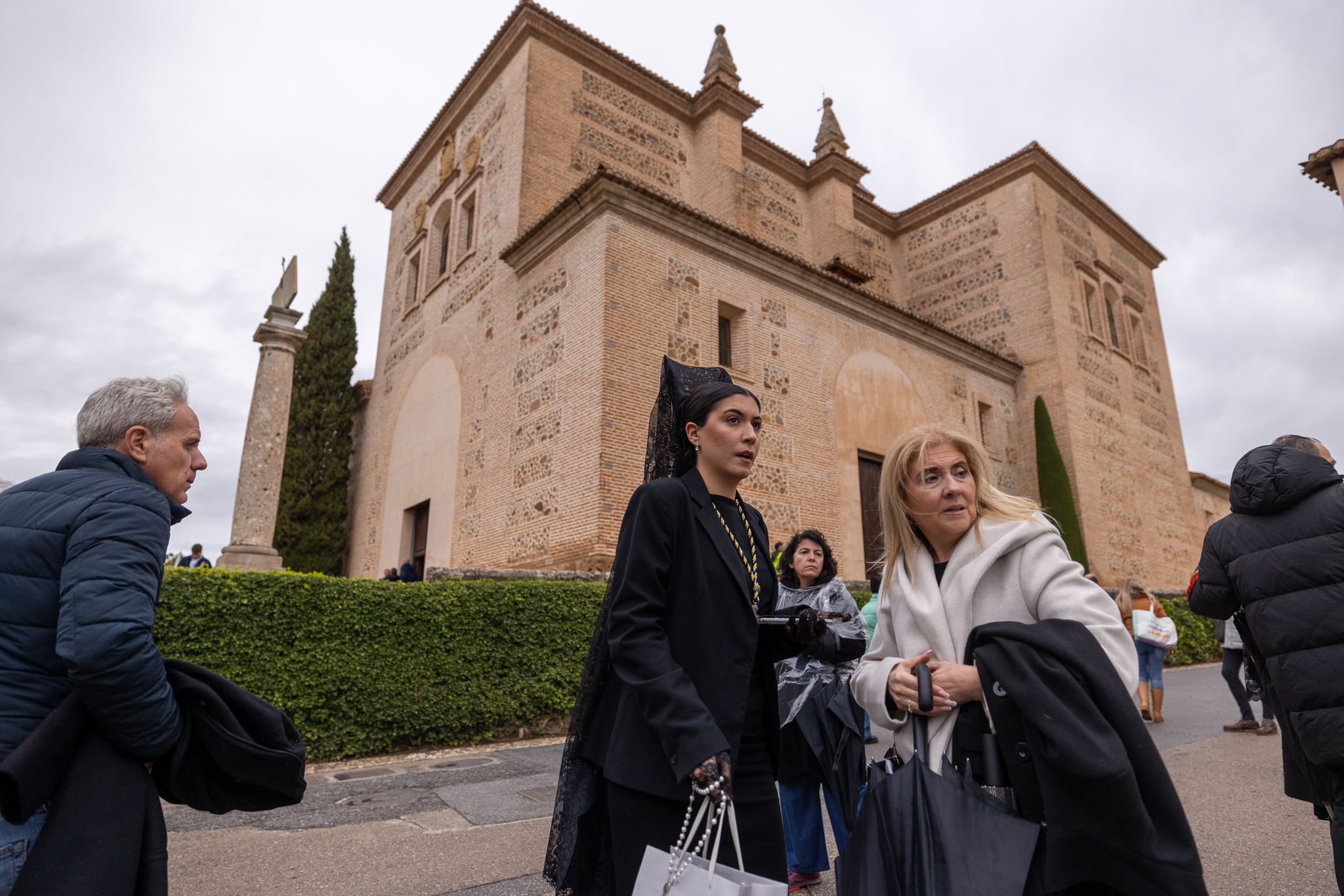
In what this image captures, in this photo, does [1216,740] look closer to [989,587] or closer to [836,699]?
[836,699]

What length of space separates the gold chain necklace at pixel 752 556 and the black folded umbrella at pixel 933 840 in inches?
19.8

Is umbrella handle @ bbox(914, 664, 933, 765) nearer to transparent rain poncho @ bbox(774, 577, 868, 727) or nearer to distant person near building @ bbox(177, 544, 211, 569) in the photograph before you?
transparent rain poncho @ bbox(774, 577, 868, 727)

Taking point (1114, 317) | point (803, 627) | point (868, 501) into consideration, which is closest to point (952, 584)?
point (803, 627)

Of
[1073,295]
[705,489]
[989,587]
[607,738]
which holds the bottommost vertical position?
[607,738]

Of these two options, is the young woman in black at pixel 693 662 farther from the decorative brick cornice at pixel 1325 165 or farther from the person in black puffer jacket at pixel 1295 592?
the decorative brick cornice at pixel 1325 165

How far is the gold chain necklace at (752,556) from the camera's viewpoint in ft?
6.77

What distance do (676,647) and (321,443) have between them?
773 inches

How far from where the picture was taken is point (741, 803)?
192 cm

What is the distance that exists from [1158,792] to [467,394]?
14373 millimetres

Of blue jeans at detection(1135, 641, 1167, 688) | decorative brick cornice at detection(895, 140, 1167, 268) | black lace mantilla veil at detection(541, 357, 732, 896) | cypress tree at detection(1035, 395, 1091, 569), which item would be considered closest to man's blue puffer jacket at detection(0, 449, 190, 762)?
black lace mantilla veil at detection(541, 357, 732, 896)

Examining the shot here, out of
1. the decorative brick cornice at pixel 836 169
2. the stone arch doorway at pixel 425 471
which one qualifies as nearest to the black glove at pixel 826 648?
the stone arch doorway at pixel 425 471

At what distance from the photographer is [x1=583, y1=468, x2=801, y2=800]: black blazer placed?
171 centimetres

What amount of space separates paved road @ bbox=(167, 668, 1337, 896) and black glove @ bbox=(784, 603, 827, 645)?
1.92 metres

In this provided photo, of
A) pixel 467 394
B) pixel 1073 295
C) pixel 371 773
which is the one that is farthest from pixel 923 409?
pixel 371 773
